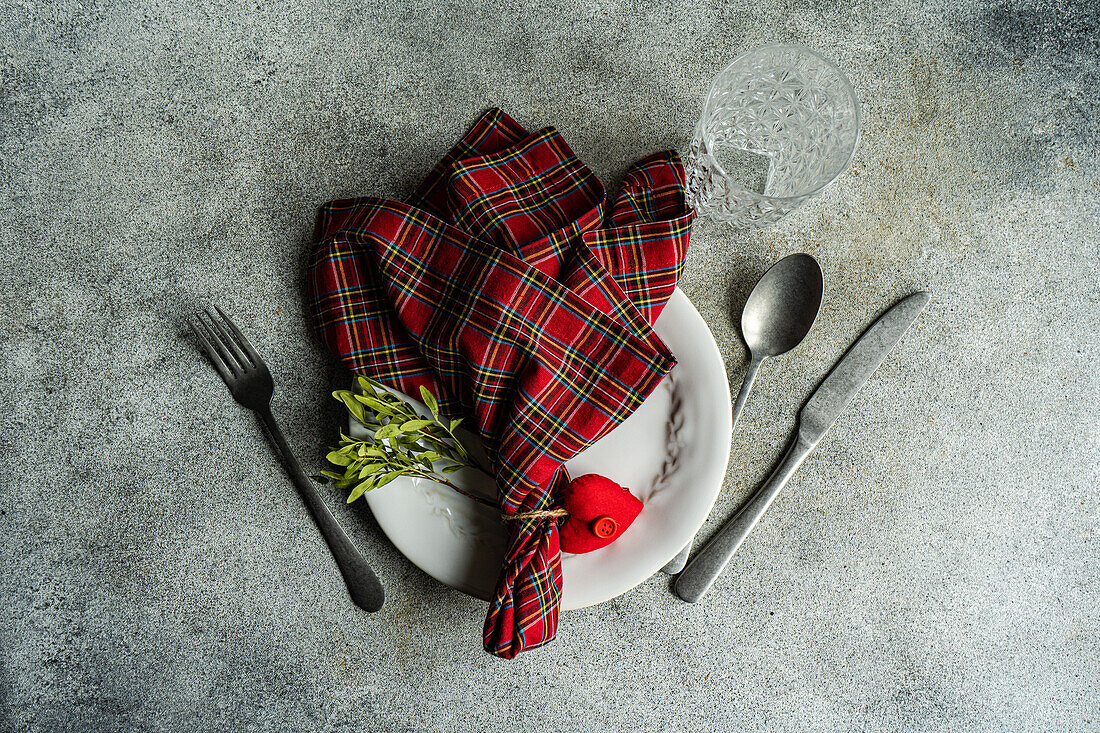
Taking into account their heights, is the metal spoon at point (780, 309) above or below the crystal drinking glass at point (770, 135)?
below

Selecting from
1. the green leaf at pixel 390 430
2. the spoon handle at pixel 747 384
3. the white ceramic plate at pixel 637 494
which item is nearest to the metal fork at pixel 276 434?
the white ceramic plate at pixel 637 494

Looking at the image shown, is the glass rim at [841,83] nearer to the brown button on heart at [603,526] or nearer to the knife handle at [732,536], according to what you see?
the knife handle at [732,536]

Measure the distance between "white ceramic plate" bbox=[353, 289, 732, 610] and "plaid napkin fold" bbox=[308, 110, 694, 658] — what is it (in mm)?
45

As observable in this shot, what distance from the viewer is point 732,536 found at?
2.61ft

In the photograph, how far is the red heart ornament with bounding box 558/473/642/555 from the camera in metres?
0.68

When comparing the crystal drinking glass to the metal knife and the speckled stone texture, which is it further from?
the metal knife

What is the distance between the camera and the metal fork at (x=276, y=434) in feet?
2.62

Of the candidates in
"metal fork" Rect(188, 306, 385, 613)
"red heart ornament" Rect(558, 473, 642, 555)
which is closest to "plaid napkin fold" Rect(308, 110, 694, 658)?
"red heart ornament" Rect(558, 473, 642, 555)

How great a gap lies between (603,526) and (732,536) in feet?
0.73

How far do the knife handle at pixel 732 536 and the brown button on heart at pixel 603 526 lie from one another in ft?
0.63

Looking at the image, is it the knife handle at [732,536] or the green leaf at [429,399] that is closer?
the green leaf at [429,399]

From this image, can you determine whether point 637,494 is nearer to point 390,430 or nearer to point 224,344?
point 390,430

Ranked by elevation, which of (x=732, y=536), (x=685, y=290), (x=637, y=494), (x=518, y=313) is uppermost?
(x=518, y=313)

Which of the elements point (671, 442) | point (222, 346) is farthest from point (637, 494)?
point (222, 346)
